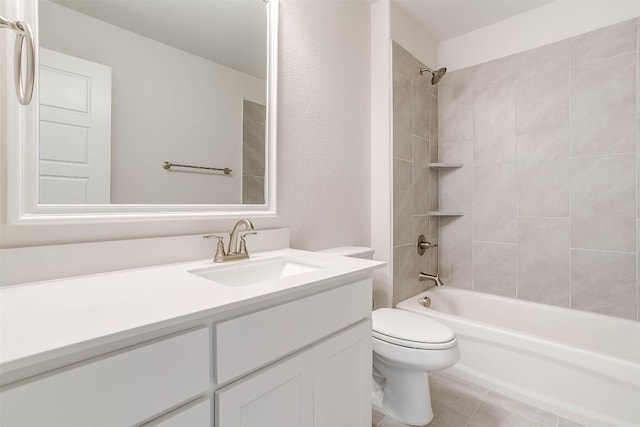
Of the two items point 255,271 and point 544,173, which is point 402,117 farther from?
point 255,271

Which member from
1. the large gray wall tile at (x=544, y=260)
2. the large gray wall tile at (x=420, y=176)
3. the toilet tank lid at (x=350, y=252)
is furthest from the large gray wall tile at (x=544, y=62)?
the toilet tank lid at (x=350, y=252)

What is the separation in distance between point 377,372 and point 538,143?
1851 millimetres

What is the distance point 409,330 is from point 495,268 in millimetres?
1227

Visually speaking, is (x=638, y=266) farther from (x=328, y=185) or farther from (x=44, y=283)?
(x=44, y=283)

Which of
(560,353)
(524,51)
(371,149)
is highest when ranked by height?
(524,51)

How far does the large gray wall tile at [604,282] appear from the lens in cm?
176

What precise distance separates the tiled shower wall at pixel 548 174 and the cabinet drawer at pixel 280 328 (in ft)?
5.49

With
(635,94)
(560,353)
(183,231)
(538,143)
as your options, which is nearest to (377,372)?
(560,353)

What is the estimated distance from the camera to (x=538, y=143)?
2062 mm

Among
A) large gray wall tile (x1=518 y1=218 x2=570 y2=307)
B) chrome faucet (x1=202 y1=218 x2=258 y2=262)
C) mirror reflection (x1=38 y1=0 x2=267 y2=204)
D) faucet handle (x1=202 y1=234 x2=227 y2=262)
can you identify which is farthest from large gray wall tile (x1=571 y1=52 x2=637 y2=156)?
faucet handle (x1=202 y1=234 x2=227 y2=262)

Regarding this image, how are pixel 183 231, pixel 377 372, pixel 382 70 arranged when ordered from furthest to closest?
pixel 382 70 < pixel 377 372 < pixel 183 231

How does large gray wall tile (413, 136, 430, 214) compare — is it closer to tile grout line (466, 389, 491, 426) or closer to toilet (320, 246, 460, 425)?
toilet (320, 246, 460, 425)

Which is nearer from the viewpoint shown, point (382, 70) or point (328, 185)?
point (328, 185)

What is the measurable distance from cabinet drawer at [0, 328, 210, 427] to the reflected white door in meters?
0.64
